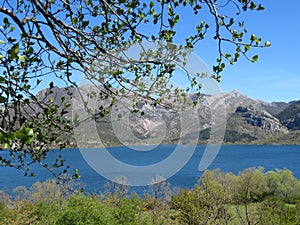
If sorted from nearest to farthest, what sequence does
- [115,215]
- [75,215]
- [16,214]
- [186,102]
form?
[186,102] < [75,215] < [115,215] < [16,214]

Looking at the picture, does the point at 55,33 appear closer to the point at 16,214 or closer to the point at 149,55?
the point at 149,55

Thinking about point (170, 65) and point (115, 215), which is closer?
point (170, 65)

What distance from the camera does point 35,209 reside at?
3017 cm

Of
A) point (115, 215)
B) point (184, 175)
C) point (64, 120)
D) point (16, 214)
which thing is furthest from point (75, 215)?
point (184, 175)

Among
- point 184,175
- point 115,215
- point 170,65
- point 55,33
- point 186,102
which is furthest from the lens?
point 184,175

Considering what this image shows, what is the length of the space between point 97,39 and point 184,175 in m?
67.1

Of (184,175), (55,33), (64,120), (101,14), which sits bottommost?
(184,175)

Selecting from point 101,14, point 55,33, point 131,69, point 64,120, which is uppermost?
point 101,14

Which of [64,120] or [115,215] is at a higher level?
[64,120]

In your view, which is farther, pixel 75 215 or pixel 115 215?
pixel 115 215

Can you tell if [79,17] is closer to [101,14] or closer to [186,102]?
[101,14]

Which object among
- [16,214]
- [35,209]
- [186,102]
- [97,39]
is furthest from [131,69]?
[35,209]

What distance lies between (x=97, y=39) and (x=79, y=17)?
11.8 inches

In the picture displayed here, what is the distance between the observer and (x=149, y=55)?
3.16 metres
